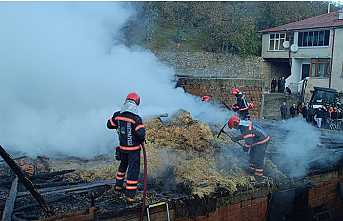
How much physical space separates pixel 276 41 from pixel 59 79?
24.0 m

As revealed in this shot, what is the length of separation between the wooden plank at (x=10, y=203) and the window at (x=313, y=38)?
80.4ft

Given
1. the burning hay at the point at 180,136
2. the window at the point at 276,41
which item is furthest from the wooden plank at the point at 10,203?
the window at the point at 276,41

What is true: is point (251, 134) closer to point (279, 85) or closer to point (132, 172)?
point (132, 172)

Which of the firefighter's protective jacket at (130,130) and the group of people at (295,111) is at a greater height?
the firefighter's protective jacket at (130,130)

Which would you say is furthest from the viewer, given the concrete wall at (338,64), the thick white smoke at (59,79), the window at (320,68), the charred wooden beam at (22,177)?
the window at (320,68)

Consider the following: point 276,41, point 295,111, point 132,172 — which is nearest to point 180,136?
point 132,172

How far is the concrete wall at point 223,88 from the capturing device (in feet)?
61.5

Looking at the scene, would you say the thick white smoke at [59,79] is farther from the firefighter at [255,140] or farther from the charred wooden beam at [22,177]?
the charred wooden beam at [22,177]

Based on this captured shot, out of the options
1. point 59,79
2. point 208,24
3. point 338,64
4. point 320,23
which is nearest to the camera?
point 59,79

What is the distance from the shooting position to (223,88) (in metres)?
20.0

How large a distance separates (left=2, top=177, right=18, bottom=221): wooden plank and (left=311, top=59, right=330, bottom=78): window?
24.3 metres

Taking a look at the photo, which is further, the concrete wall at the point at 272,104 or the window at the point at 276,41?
the window at the point at 276,41

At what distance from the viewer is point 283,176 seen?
7059mm

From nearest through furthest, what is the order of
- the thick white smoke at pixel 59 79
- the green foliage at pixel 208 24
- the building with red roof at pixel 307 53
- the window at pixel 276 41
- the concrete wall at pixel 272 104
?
1. the thick white smoke at pixel 59 79
2. the concrete wall at pixel 272 104
3. the building with red roof at pixel 307 53
4. the green foliage at pixel 208 24
5. the window at pixel 276 41
